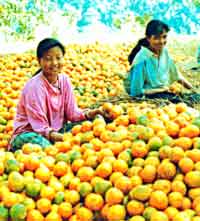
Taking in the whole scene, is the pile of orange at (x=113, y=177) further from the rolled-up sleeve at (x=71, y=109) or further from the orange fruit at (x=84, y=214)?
the rolled-up sleeve at (x=71, y=109)

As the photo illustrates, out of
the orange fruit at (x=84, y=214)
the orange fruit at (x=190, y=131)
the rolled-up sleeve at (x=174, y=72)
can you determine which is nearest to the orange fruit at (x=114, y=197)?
the orange fruit at (x=84, y=214)

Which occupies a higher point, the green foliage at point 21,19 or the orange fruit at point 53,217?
the green foliage at point 21,19

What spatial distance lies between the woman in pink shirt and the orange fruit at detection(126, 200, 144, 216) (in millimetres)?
1321

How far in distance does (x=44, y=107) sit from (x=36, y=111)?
10cm

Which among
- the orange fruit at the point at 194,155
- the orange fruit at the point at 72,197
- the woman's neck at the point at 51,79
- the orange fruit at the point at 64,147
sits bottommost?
the orange fruit at the point at 72,197

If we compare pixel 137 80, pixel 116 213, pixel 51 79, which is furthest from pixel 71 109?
pixel 116 213

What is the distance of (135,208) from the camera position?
226 centimetres

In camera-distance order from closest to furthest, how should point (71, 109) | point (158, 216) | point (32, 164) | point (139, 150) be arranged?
1. point (158, 216)
2. point (139, 150)
3. point (32, 164)
4. point (71, 109)

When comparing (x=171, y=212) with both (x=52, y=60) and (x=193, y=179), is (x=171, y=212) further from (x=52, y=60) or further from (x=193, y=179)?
(x=52, y=60)

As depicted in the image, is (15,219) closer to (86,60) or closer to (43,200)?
(43,200)

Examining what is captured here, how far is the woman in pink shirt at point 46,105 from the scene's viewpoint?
Answer: 3.58 m

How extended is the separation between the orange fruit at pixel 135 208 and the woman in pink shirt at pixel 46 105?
1.32 metres

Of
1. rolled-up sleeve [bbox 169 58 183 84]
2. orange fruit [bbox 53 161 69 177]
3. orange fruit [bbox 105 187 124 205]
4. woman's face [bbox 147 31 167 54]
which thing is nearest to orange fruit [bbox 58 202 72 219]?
orange fruit [bbox 105 187 124 205]

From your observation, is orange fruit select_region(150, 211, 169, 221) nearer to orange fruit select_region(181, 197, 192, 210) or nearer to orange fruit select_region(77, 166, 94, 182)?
orange fruit select_region(181, 197, 192, 210)
